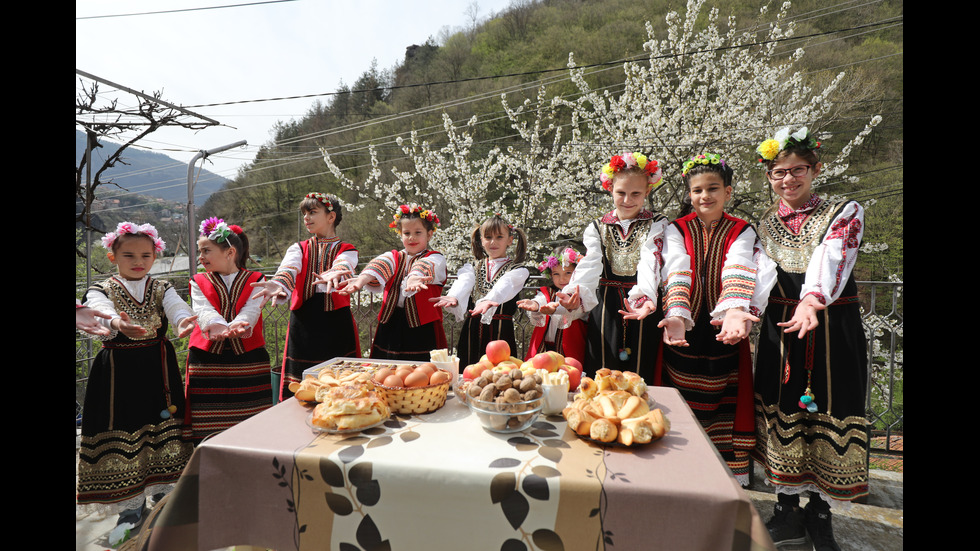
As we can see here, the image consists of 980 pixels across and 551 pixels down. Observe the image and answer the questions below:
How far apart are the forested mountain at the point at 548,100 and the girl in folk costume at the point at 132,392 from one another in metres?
7.73

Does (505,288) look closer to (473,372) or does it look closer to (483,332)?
(483,332)

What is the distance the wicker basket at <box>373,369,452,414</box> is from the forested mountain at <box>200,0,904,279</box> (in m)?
8.30

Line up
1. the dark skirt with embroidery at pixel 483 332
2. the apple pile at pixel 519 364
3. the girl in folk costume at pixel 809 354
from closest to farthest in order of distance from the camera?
the apple pile at pixel 519 364 < the girl in folk costume at pixel 809 354 < the dark skirt with embroidery at pixel 483 332

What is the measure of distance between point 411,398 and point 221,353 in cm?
175

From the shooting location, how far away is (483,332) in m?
→ 3.32

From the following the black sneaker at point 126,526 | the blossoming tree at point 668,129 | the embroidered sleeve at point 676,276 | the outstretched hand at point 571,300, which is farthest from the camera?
the blossoming tree at point 668,129

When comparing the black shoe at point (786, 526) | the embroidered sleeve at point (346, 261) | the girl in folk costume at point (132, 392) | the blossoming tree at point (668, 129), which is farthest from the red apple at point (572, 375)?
the blossoming tree at point (668, 129)

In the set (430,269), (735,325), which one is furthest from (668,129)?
(735,325)

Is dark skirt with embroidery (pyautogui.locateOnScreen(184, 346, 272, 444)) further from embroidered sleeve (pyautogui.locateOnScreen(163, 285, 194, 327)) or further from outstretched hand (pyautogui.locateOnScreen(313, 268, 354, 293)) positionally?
outstretched hand (pyautogui.locateOnScreen(313, 268, 354, 293))

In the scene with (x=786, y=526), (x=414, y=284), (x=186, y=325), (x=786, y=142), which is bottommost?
(x=786, y=526)

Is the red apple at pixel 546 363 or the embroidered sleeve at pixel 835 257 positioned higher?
the embroidered sleeve at pixel 835 257

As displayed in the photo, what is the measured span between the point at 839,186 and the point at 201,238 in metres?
13.9

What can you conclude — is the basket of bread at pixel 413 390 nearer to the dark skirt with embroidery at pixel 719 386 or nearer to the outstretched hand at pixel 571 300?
the outstretched hand at pixel 571 300

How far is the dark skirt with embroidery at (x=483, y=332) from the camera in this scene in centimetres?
328
